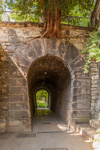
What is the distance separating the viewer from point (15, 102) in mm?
4125

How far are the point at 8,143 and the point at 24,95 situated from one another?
150 cm

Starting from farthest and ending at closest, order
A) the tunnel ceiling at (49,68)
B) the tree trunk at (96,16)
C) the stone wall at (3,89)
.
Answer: the tunnel ceiling at (49,68) < the tree trunk at (96,16) < the stone wall at (3,89)

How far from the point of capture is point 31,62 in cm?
429

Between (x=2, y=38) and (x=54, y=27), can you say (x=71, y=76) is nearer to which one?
(x=54, y=27)

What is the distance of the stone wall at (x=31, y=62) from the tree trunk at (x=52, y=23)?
0.70 feet

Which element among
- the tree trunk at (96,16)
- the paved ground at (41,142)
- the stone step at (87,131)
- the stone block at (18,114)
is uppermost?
the tree trunk at (96,16)

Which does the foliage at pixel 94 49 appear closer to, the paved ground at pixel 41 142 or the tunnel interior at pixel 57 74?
the tunnel interior at pixel 57 74

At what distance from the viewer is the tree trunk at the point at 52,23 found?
4051mm

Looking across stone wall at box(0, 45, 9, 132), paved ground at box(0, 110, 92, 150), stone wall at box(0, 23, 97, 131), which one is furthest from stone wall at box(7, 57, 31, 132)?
paved ground at box(0, 110, 92, 150)

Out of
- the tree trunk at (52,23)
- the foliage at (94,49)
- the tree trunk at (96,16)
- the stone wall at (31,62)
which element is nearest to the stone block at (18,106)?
the stone wall at (31,62)

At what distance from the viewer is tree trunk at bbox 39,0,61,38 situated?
13.3 ft

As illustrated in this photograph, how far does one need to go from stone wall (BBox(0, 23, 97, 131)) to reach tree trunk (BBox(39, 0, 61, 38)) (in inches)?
8.4

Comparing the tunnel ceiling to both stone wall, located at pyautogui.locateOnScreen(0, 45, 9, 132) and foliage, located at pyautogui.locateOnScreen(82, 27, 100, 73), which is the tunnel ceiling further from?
foliage, located at pyautogui.locateOnScreen(82, 27, 100, 73)

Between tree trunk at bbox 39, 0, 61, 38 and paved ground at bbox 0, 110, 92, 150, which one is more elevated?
tree trunk at bbox 39, 0, 61, 38
